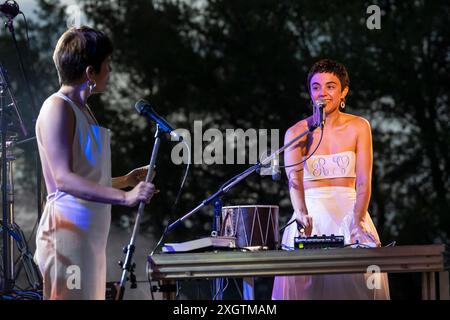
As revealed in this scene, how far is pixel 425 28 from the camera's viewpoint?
43.4 feet

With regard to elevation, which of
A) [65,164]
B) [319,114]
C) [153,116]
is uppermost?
[319,114]

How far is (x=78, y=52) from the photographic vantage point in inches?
134

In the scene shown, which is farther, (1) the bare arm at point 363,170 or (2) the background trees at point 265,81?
(2) the background trees at point 265,81

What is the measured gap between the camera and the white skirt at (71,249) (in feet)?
10.6

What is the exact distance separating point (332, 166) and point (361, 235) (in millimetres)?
543

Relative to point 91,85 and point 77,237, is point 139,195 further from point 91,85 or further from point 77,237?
point 91,85

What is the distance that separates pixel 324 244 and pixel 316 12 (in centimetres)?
1008

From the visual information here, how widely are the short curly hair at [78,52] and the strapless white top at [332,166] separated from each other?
2197 millimetres

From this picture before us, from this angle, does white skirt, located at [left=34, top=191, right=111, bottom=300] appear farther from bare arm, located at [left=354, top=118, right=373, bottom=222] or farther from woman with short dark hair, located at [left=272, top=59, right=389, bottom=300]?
bare arm, located at [left=354, top=118, right=373, bottom=222]

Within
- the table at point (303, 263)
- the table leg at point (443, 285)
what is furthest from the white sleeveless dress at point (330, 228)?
the table at point (303, 263)

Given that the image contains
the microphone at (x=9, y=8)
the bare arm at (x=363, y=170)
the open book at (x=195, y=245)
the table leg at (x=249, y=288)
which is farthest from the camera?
the microphone at (x=9, y=8)

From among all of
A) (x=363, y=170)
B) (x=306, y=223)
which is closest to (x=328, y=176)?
(x=363, y=170)

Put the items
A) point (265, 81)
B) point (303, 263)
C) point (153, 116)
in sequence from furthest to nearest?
point (265, 81), point (303, 263), point (153, 116)

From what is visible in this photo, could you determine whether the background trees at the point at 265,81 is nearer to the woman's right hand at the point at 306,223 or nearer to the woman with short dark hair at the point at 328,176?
the woman with short dark hair at the point at 328,176
